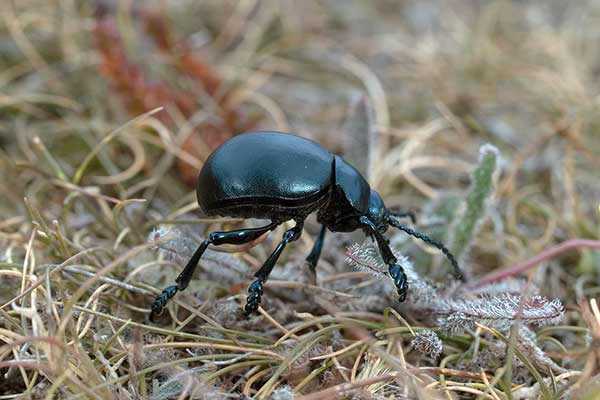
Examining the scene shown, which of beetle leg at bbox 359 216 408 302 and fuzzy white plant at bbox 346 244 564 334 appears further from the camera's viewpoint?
beetle leg at bbox 359 216 408 302

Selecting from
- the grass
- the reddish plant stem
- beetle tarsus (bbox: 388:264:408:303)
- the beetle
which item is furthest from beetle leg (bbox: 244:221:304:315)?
the reddish plant stem

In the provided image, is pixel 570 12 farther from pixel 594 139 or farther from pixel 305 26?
pixel 305 26

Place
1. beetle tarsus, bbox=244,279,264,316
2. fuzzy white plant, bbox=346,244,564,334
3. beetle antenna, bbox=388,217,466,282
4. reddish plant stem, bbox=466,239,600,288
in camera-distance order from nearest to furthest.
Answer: fuzzy white plant, bbox=346,244,564,334, beetle tarsus, bbox=244,279,264,316, beetle antenna, bbox=388,217,466,282, reddish plant stem, bbox=466,239,600,288

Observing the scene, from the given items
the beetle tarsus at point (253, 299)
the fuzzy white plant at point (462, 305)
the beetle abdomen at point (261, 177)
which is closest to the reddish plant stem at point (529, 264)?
the fuzzy white plant at point (462, 305)

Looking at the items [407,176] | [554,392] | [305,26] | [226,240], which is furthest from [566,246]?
[305,26]

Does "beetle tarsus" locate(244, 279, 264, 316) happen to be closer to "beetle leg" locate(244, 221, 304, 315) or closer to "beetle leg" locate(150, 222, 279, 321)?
"beetle leg" locate(244, 221, 304, 315)

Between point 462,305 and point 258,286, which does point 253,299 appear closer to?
point 258,286
